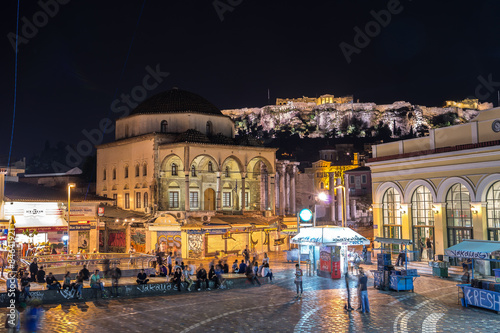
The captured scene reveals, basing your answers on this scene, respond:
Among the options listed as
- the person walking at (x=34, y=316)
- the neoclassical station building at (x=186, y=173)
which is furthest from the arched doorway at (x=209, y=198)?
the person walking at (x=34, y=316)

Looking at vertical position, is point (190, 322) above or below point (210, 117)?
below

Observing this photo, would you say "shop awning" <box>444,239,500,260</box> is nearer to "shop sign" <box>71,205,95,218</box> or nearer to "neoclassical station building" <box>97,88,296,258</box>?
"neoclassical station building" <box>97,88,296,258</box>

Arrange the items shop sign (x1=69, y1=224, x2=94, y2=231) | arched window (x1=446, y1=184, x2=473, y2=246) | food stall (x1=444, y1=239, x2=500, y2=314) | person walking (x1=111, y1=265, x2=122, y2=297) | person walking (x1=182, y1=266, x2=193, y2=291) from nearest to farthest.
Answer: food stall (x1=444, y1=239, x2=500, y2=314) → person walking (x1=111, y1=265, x2=122, y2=297) → person walking (x1=182, y1=266, x2=193, y2=291) → arched window (x1=446, y1=184, x2=473, y2=246) → shop sign (x1=69, y1=224, x2=94, y2=231)

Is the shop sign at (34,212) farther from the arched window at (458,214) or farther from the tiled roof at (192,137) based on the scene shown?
the arched window at (458,214)

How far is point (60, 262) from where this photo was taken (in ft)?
83.0

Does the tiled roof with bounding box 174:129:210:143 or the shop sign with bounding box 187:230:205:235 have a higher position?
the tiled roof with bounding box 174:129:210:143

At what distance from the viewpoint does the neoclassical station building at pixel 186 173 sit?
38781 millimetres

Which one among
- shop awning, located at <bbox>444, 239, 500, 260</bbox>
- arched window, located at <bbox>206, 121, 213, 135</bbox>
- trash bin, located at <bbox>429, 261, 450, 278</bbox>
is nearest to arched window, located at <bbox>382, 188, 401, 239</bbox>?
trash bin, located at <bbox>429, 261, 450, 278</bbox>

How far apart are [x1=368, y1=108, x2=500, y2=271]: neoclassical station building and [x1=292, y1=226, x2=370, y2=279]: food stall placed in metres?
6.11

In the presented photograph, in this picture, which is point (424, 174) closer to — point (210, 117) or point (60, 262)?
point (60, 262)

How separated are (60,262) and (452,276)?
1930 centimetres

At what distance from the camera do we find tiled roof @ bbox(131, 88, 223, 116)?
46938 mm

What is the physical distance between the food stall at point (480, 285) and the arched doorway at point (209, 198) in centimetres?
3022

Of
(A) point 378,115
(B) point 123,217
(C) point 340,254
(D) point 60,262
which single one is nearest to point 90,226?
(B) point 123,217
